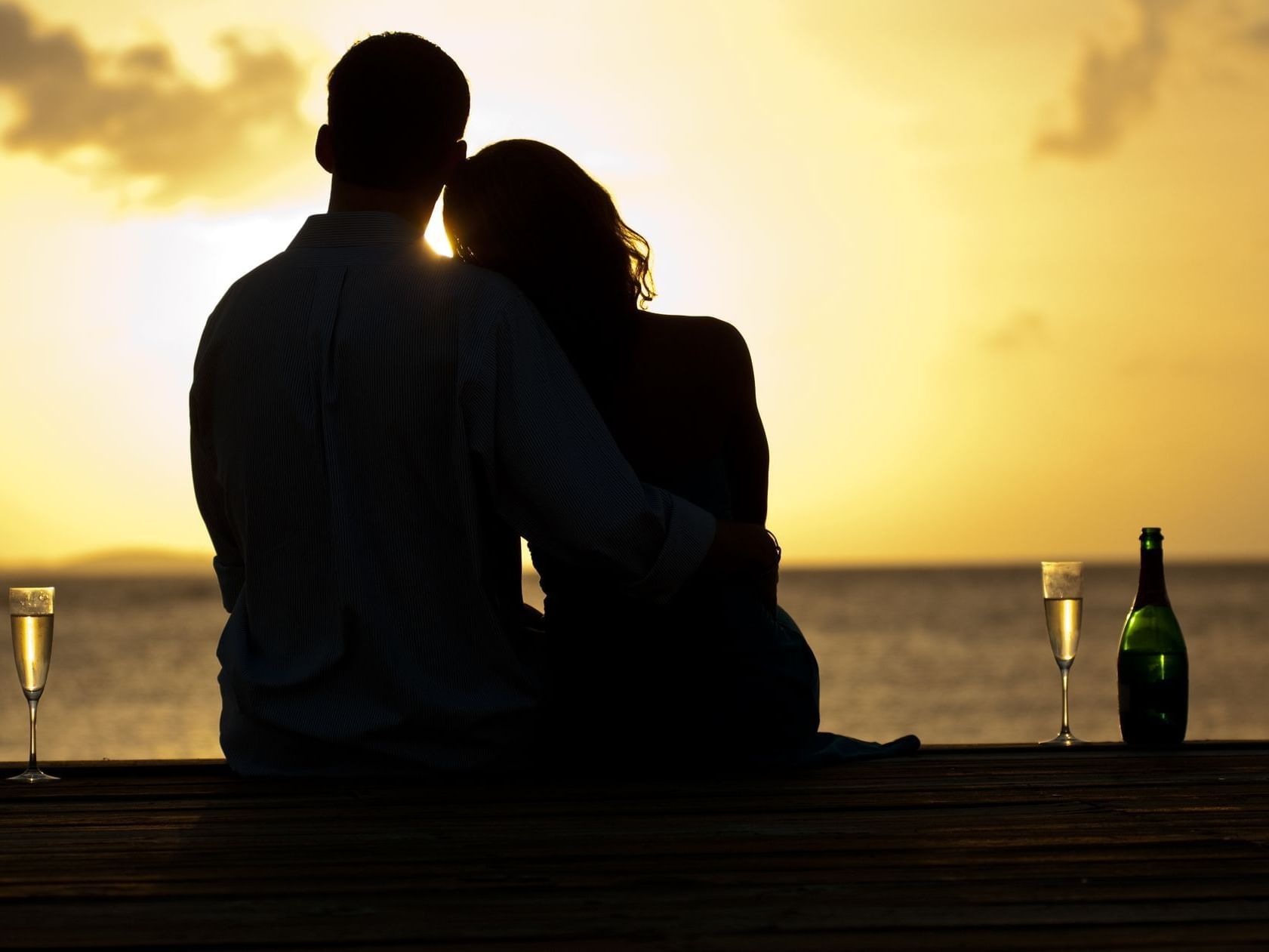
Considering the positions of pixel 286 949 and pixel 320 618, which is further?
pixel 320 618

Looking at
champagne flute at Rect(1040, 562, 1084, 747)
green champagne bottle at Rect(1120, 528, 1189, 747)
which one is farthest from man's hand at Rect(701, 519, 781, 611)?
green champagne bottle at Rect(1120, 528, 1189, 747)

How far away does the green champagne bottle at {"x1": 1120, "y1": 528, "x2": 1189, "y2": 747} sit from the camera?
3.85 m

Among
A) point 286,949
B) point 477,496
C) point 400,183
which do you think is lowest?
point 286,949

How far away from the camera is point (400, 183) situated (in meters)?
3.10

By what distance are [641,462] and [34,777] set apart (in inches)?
50.9

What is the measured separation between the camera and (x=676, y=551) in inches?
113

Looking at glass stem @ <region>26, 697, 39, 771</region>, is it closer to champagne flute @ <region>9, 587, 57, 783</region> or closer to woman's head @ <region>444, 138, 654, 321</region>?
champagne flute @ <region>9, 587, 57, 783</region>

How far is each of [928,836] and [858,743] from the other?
3.73 ft

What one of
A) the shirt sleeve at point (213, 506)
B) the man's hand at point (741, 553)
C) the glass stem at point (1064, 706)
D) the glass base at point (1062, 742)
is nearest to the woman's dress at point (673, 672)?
the man's hand at point (741, 553)

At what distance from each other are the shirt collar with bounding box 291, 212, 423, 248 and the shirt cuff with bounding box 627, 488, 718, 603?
69 cm

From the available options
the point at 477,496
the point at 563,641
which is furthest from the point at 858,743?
the point at 477,496

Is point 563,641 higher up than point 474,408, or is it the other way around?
point 474,408

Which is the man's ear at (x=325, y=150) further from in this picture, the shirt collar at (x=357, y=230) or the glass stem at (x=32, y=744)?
the glass stem at (x=32, y=744)

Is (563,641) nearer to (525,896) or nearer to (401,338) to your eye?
(401,338)
